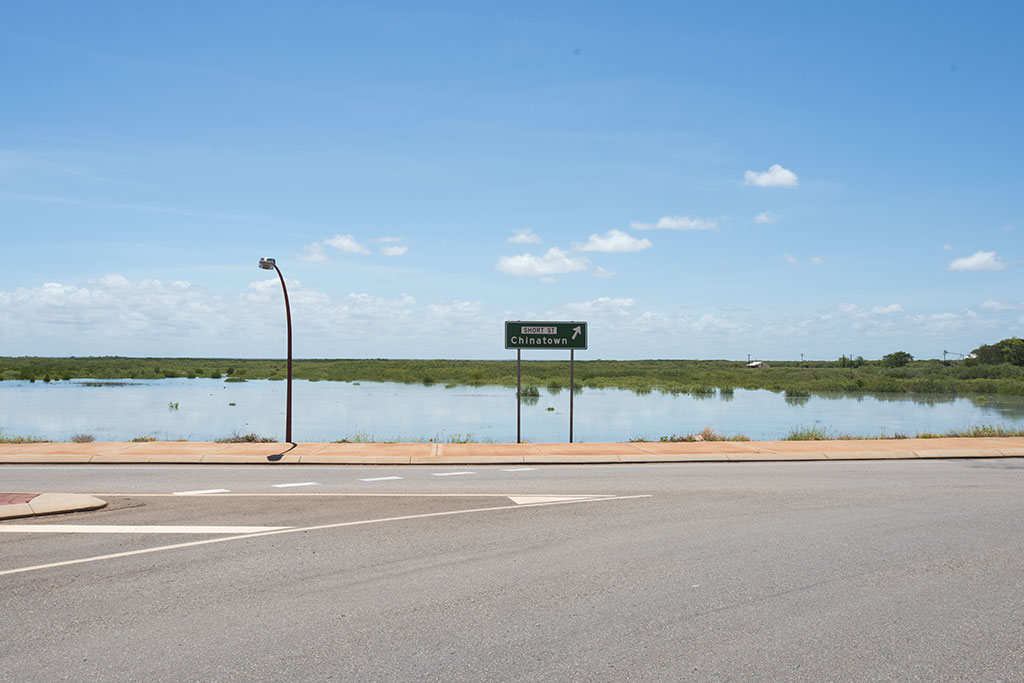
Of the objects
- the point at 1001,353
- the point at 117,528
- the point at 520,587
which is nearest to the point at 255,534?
the point at 117,528

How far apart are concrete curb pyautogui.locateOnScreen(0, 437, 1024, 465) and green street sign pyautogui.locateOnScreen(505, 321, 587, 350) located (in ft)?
8.79

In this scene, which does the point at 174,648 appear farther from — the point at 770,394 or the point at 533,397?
the point at 770,394

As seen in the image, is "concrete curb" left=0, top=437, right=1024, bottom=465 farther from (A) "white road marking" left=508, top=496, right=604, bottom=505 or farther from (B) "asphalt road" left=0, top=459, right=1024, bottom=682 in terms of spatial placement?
(A) "white road marking" left=508, top=496, right=604, bottom=505

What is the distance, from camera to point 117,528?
346 inches

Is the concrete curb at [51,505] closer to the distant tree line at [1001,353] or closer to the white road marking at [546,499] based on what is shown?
the white road marking at [546,499]

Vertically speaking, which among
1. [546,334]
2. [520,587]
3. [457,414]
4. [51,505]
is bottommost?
[457,414]

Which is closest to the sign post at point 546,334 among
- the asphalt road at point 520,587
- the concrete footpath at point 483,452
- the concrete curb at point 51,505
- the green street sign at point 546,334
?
the green street sign at point 546,334

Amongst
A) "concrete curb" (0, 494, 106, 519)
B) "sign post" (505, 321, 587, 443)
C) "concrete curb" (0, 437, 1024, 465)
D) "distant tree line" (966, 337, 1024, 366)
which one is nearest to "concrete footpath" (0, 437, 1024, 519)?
"concrete curb" (0, 437, 1024, 465)

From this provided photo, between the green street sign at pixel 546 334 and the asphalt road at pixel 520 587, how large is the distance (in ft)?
28.7

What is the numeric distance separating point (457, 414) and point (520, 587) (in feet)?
117

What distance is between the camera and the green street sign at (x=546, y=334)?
19.6 m

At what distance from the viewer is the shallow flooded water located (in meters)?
31.5

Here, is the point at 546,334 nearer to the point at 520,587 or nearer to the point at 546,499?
the point at 546,499

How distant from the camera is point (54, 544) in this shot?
8.01 metres
